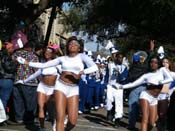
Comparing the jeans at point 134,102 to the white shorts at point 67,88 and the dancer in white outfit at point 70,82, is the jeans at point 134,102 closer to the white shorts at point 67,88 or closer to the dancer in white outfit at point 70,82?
the dancer in white outfit at point 70,82

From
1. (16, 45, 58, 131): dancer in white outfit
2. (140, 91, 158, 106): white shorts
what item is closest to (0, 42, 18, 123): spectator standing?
(16, 45, 58, 131): dancer in white outfit

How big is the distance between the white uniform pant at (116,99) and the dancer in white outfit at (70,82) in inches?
185

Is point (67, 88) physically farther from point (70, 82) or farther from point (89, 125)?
point (89, 125)

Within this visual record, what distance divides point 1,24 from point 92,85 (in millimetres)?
3703

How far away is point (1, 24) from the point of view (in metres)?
18.8

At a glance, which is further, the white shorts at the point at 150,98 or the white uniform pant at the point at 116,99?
the white uniform pant at the point at 116,99

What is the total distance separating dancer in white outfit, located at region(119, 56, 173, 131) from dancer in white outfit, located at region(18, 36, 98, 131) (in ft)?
4.72

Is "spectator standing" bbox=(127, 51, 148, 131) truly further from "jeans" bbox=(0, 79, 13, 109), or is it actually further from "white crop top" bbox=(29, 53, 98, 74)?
"white crop top" bbox=(29, 53, 98, 74)

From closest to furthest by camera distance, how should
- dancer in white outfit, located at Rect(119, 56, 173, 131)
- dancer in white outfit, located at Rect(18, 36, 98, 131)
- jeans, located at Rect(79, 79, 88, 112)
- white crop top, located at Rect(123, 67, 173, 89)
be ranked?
dancer in white outfit, located at Rect(18, 36, 98, 131) < dancer in white outfit, located at Rect(119, 56, 173, 131) < white crop top, located at Rect(123, 67, 173, 89) < jeans, located at Rect(79, 79, 88, 112)

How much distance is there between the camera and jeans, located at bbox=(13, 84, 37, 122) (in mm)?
13258

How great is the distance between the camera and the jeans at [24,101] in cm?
1326

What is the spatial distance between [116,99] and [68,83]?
16.6 ft

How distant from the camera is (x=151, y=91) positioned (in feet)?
35.5

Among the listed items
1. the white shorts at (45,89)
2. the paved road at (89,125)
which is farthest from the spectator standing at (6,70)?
the white shorts at (45,89)
